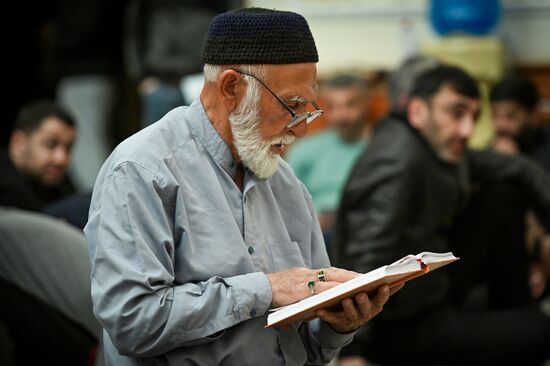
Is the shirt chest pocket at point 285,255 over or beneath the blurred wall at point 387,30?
over

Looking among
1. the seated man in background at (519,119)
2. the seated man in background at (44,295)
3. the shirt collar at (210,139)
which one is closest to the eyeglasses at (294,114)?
the shirt collar at (210,139)

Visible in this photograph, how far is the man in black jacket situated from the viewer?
4.36 metres

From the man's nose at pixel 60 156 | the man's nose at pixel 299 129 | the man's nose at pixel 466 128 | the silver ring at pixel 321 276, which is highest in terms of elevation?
the man's nose at pixel 299 129

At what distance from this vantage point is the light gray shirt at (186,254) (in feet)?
7.97

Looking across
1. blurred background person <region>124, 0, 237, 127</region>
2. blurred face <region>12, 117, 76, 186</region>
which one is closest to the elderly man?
blurred face <region>12, 117, 76, 186</region>

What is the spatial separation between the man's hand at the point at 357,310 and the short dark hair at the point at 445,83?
2.13 metres

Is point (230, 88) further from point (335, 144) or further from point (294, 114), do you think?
point (335, 144)

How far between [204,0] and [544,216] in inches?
108

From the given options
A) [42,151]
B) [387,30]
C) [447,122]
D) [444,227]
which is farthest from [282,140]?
[387,30]

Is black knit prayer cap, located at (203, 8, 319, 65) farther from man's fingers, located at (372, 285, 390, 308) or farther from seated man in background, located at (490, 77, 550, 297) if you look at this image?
seated man in background, located at (490, 77, 550, 297)

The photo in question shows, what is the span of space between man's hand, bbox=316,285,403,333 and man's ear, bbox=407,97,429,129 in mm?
2089

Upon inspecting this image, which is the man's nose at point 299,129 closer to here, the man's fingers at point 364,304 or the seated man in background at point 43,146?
the man's fingers at point 364,304

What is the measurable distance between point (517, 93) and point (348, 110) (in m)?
1.00

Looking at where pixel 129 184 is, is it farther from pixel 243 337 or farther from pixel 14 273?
pixel 14 273
